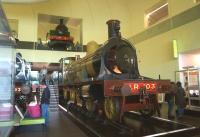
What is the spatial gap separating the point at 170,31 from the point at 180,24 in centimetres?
81

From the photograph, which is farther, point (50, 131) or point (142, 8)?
point (142, 8)

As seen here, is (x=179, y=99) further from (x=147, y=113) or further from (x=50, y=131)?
(x=50, y=131)

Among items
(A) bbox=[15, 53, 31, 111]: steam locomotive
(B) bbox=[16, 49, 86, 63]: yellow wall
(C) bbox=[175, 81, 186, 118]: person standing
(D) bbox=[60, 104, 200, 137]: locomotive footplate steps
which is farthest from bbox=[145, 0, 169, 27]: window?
(D) bbox=[60, 104, 200, 137]: locomotive footplate steps

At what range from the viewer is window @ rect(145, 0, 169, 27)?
13.2 meters

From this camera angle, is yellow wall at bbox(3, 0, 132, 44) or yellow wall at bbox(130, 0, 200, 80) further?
yellow wall at bbox(3, 0, 132, 44)

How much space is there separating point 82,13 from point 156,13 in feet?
17.7

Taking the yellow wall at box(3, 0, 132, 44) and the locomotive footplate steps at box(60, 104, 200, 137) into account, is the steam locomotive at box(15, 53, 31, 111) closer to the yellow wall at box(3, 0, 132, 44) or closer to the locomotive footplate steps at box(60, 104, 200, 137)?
the locomotive footplate steps at box(60, 104, 200, 137)

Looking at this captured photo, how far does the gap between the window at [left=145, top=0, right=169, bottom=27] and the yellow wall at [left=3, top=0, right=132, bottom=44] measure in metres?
2.35

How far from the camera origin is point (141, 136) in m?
4.73

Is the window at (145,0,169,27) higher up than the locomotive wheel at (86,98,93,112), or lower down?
higher up

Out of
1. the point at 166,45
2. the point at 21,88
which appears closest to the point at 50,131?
the point at 21,88

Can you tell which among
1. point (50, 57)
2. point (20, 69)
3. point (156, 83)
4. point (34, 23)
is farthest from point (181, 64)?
point (34, 23)

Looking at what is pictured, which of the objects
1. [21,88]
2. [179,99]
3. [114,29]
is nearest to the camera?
[114,29]

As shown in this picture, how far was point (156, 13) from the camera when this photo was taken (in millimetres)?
14062
